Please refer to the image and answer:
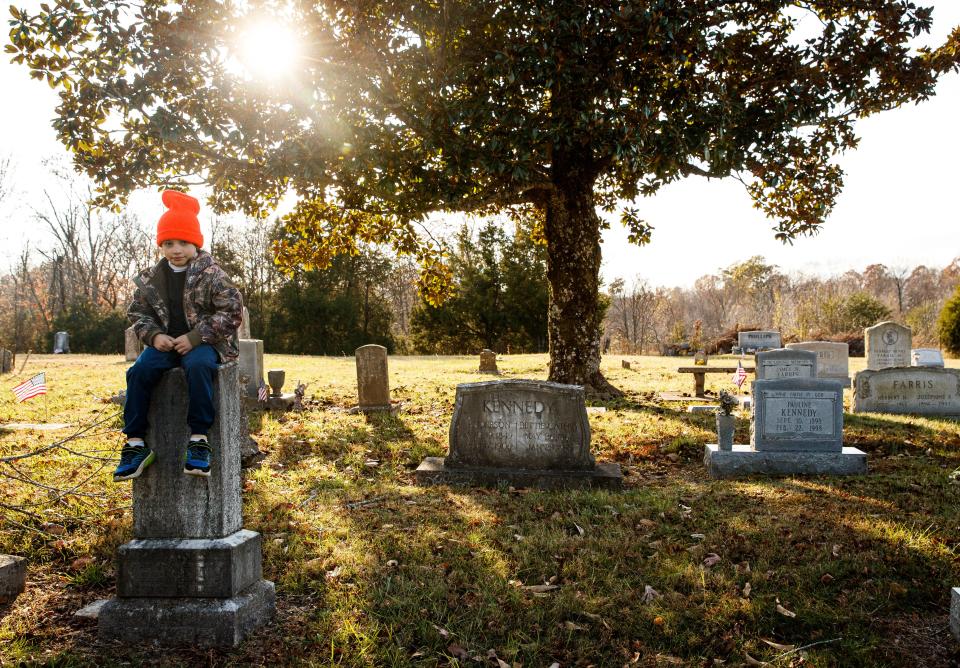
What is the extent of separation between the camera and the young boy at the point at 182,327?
A: 3510 millimetres

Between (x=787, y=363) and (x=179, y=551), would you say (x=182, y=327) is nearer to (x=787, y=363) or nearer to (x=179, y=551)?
(x=179, y=551)

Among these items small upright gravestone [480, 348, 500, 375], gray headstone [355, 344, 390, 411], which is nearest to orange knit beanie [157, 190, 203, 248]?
gray headstone [355, 344, 390, 411]

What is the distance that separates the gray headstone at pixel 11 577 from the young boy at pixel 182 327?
137 cm

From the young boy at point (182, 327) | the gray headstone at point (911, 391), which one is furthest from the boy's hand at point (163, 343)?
the gray headstone at point (911, 391)

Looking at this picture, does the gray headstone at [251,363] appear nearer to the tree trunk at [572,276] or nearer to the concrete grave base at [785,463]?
the tree trunk at [572,276]

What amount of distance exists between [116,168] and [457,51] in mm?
6345

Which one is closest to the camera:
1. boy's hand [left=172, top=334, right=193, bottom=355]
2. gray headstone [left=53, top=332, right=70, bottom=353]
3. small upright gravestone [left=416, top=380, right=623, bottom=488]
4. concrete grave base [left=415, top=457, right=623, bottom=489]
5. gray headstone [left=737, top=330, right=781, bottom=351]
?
boy's hand [left=172, top=334, right=193, bottom=355]

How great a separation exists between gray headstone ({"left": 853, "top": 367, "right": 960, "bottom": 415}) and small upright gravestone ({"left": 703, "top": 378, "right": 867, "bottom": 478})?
5026mm

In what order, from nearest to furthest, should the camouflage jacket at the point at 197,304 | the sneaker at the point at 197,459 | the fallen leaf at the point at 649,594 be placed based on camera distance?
the sneaker at the point at 197,459 → the camouflage jacket at the point at 197,304 → the fallen leaf at the point at 649,594

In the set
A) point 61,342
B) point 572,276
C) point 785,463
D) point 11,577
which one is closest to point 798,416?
point 785,463

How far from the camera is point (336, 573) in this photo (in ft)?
15.1

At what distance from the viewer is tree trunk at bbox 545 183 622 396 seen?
12820 mm

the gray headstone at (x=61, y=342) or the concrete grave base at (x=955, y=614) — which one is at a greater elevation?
the gray headstone at (x=61, y=342)

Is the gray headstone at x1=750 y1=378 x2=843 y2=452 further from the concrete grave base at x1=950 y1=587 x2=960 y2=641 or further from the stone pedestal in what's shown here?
the stone pedestal
